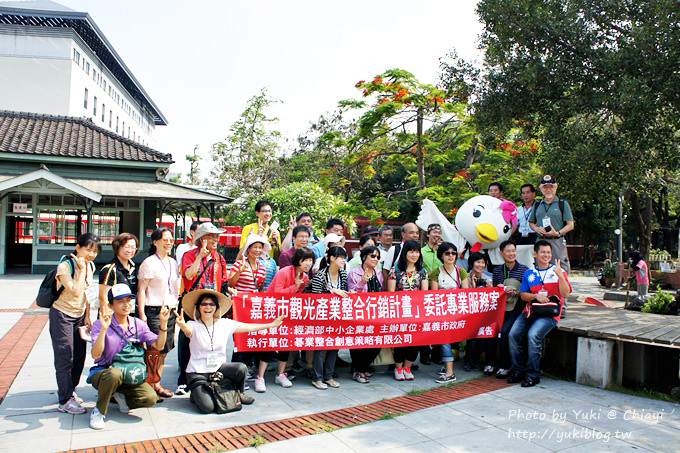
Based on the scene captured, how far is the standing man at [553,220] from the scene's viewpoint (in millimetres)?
6625

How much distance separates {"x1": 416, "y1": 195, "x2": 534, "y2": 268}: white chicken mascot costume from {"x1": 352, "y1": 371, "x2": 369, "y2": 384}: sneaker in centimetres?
237

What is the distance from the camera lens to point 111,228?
17.3 m

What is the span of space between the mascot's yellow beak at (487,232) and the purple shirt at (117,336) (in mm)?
4272

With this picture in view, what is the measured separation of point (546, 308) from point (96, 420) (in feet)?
15.1

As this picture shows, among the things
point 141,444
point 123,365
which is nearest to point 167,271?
point 123,365

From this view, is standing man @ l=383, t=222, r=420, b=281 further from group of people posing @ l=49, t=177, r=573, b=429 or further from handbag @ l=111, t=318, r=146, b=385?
handbag @ l=111, t=318, r=146, b=385

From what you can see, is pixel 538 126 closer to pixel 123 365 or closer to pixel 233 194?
pixel 123 365

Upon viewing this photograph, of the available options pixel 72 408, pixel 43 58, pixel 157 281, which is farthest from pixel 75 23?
pixel 72 408

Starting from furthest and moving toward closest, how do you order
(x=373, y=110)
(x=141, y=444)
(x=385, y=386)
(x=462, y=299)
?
(x=373, y=110) → (x=462, y=299) → (x=385, y=386) → (x=141, y=444)

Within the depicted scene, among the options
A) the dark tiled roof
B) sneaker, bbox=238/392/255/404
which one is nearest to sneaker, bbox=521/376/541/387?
sneaker, bbox=238/392/255/404

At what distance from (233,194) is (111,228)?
27.2 feet

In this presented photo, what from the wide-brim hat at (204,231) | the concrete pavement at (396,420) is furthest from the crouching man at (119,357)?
the wide-brim hat at (204,231)

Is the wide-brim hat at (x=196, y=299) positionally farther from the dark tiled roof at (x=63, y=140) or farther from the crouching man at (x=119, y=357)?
the dark tiled roof at (x=63, y=140)

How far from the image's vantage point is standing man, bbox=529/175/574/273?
6625mm
